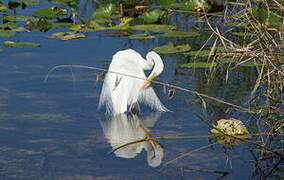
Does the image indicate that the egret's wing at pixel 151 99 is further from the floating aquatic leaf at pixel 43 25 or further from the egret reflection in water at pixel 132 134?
the floating aquatic leaf at pixel 43 25

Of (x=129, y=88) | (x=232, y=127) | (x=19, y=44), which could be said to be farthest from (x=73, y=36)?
(x=232, y=127)

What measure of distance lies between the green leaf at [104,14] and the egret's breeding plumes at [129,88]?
94.8 inches

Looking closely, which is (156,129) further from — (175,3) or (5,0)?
(5,0)

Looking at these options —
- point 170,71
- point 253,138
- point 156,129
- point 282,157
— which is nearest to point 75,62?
point 170,71

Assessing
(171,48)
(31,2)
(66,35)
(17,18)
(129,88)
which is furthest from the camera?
(31,2)

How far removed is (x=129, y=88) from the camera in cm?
579

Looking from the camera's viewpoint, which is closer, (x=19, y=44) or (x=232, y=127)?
(x=232, y=127)

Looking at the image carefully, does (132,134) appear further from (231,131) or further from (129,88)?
(231,131)

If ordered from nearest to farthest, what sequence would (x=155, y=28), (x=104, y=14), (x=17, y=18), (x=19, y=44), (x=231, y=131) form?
(x=231, y=131) < (x=19, y=44) < (x=155, y=28) < (x=17, y=18) < (x=104, y=14)

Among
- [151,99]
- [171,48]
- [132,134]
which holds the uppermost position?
[171,48]

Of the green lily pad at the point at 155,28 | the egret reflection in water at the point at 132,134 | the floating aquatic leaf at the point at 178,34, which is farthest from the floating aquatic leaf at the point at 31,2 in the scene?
the egret reflection in water at the point at 132,134

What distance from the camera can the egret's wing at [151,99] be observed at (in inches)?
225

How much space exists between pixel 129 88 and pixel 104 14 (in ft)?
9.21

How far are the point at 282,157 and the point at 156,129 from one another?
125cm
